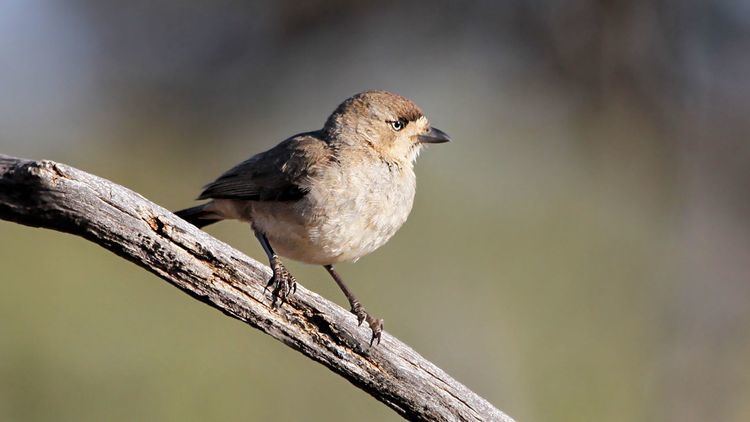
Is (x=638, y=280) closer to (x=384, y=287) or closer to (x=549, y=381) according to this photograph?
(x=549, y=381)

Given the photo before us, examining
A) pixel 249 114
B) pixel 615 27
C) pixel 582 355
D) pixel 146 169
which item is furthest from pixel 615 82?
pixel 146 169

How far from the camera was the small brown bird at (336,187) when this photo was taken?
14.5 ft

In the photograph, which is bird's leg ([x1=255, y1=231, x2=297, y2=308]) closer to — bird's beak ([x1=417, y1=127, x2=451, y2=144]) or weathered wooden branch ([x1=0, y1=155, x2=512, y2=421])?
weathered wooden branch ([x1=0, y1=155, x2=512, y2=421])

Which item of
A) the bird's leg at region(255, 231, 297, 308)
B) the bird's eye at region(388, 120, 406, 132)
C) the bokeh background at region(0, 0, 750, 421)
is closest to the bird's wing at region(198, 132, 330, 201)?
the bird's eye at region(388, 120, 406, 132)

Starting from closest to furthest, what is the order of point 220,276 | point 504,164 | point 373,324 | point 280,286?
point 220,276 → point 280,286 → point 373,324 → point 504,164

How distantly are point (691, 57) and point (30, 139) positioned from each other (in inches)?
240

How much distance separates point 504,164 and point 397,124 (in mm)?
4328

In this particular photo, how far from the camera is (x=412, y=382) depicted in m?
3.69

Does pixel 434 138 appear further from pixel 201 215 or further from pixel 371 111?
pixel 201 215

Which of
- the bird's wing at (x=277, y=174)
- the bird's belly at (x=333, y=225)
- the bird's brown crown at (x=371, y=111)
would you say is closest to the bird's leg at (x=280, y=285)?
the bird's belly at (x=333, y=225)

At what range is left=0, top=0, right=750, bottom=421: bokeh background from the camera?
290 inches

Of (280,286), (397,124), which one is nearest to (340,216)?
(397,124)

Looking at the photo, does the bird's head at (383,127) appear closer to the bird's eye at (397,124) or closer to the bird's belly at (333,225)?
the bird's eye at (397,124)

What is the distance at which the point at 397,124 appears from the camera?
501 cm
